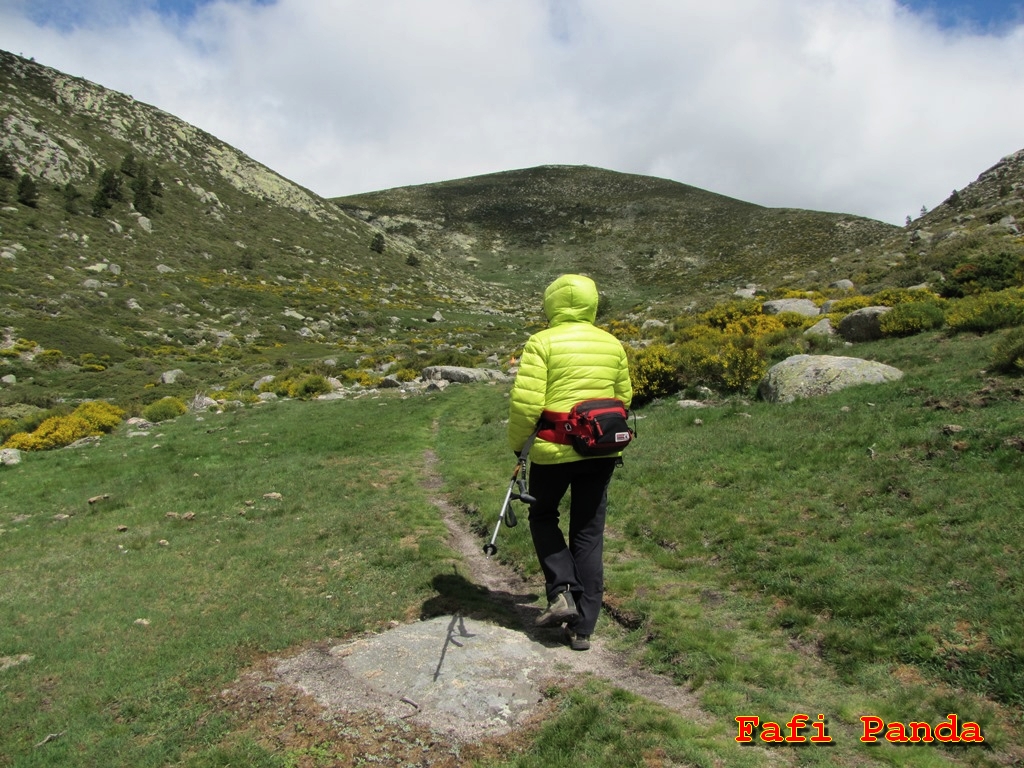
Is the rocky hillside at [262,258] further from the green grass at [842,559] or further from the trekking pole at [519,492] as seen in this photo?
the trekking pole at [519,492]

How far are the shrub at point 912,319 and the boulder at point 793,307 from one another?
210 inches

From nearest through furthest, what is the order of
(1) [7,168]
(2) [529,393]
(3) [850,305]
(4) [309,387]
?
1. (2) [529,393]
2. (3) [850,305]
3. (4) [309,387]
4. (1) [7,168]

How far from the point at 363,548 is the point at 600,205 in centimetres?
12360

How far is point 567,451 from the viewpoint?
17.3 ft

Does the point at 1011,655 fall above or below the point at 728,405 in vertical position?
below

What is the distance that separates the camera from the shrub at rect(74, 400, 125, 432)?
67.1 feet

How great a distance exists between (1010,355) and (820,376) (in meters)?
3.30

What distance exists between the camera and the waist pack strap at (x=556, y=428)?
5.27 meters

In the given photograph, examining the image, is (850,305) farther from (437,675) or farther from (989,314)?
(437,675)

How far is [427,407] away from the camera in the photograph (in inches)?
917

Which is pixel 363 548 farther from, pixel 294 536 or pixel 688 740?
pixel 688 740

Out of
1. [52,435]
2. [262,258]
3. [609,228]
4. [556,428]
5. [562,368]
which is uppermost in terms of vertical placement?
[609,228]

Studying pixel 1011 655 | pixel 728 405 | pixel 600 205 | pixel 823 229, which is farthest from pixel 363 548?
pixel 600 205

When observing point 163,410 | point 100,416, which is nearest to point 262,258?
point 163,410
